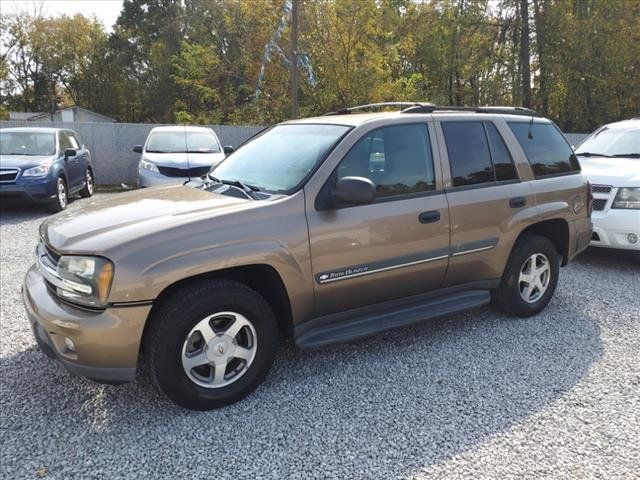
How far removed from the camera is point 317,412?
3.01 meters

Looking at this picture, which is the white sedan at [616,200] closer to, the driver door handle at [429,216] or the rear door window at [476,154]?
the rear door window at [476,154]

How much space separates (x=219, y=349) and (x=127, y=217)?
96 cm

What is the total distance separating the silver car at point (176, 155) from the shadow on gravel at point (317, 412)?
6.07 meters

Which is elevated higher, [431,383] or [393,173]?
[393,173]

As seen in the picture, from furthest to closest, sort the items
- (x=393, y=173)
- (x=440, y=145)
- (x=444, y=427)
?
(x=440, y=145), (x=393, y=173), (x=444, y=427)

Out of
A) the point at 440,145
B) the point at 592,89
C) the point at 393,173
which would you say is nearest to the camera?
the point at 393,173

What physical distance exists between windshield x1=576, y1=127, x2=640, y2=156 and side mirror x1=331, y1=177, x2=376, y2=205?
17.2 ft

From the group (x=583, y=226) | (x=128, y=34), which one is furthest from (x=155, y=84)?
(x=583, y=226)

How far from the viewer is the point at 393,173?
3.56m

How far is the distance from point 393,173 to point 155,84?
3670 cm

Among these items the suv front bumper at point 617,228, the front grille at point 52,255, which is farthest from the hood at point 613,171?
the front grille at point 52,255

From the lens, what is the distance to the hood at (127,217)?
9.12ft

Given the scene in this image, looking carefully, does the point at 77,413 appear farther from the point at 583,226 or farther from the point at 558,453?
the point at 583,226

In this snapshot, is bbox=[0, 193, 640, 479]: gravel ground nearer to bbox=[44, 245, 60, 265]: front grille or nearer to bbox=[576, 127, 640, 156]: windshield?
bbox=[44, 245, 60, 265]: front grille
